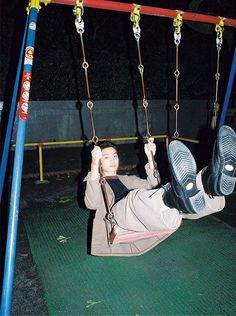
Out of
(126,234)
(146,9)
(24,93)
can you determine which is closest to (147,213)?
(126,234)

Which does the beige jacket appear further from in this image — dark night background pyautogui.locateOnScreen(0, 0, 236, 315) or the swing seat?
dark night background pyautogui.locateOnScreen(0, 0, 236, 315)

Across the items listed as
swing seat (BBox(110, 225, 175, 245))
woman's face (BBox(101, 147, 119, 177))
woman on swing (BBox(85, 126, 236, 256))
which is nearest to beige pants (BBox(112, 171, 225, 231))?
woman on swing (BBox(85, 126, 236, 256))

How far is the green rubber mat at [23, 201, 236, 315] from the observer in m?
2.60

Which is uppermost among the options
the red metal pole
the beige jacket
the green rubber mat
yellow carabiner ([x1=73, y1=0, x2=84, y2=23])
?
the red metal pole

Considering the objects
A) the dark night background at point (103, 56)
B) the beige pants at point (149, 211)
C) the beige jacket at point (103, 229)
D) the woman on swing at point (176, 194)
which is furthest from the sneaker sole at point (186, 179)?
the dark night background at point (103, 56)

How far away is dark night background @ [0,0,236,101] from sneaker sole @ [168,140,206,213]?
27.6ft

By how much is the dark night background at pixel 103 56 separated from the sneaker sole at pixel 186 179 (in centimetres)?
842

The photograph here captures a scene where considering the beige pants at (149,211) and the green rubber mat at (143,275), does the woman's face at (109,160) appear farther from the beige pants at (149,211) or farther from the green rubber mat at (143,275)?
the green rubber mat at (143,275)

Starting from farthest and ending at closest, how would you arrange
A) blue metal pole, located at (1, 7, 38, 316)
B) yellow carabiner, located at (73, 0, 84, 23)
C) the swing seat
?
yellow carabiner, located at (73, 0, 84, 23) → the swing seat → blue metal pole, located at (1, 7, 38, 316)

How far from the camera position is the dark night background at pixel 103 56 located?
35.7 feet

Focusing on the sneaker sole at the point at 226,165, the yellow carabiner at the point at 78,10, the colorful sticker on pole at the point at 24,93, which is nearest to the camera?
the sneaker sole at the point at 226,165

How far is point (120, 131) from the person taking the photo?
1188 cm

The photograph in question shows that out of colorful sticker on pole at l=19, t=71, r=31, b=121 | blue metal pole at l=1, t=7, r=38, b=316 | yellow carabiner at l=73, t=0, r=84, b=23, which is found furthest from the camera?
yellow carabiner at l=73, t=0, r=84, b=23

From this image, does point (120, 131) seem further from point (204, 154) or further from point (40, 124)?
point (204, 154)
